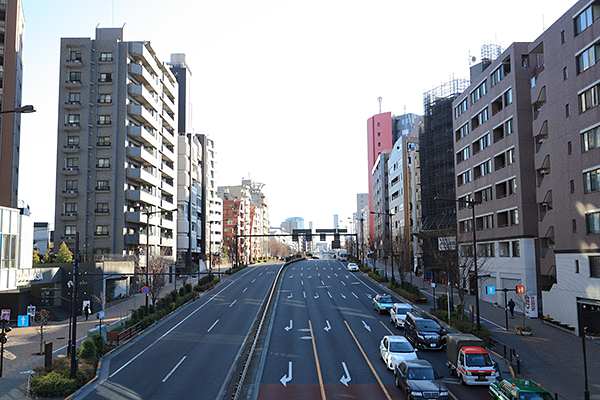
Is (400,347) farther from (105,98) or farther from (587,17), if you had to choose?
(105,98)

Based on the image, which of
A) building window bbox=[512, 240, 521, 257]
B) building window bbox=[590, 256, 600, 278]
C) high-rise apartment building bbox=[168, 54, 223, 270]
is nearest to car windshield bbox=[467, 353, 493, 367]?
building window bbox=[590, 256, 600, 278]

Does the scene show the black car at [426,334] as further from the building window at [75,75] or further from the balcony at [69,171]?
the building window at [75,75]

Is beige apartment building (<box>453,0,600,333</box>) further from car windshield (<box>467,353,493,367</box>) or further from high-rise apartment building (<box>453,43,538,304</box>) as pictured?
car windshield (<box>467,353,493,367</box>)

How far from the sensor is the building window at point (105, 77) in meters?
62.6

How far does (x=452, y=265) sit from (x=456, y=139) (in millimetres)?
25394

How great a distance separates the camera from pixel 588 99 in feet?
108

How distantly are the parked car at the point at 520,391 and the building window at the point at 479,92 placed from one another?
40.1 metres

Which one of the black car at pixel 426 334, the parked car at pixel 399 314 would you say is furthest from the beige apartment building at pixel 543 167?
the parked car at pixel 399 314

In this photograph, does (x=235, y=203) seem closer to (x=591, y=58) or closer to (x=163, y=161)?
(x=163, y=161)

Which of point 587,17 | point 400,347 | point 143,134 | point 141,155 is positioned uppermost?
point 587,17

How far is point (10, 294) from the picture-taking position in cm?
4319

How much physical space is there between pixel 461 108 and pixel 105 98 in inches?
1916

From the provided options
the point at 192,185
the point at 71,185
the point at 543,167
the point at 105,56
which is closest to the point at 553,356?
the point at 543,167

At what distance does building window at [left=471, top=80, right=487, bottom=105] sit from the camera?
51.0 m
